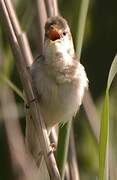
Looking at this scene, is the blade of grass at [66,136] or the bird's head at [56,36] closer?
the blade of grass at [66,136]

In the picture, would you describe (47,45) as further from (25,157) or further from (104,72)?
(104,72)

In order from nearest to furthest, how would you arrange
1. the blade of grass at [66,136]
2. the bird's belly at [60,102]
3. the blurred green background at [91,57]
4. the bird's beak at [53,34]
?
the blade of grass at [66,136], the bird's beak at [53,34], the bird's belly at [60,102], the blurred green background at [91,57]

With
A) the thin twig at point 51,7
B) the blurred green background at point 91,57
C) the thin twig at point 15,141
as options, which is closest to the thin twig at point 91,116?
the blurred green background at point 91,57

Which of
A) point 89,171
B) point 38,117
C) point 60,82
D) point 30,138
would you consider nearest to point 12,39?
point 38,117

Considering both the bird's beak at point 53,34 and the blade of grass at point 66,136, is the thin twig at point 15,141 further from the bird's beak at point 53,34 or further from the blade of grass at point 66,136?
the bird's beak at point 53,34

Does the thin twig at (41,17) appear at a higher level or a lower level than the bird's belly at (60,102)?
higher

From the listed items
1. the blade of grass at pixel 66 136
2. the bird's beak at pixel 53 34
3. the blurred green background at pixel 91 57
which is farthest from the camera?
the blurred green background at pixel 91 57

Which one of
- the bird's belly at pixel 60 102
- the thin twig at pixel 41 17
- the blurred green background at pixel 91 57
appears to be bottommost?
the blurred green background at pixel 91 57

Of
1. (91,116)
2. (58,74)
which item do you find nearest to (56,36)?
(58,74)
